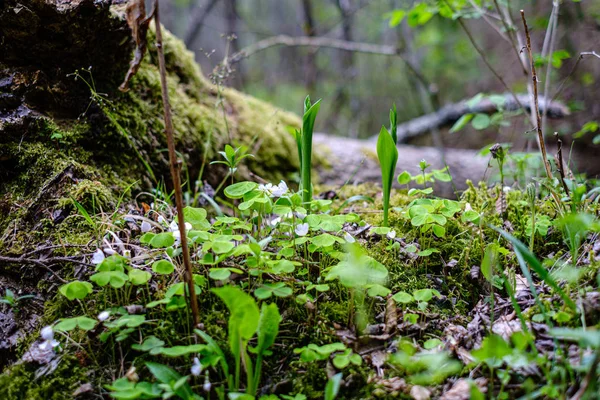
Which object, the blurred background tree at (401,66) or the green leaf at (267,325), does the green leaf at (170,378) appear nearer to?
the green leaf at (267,325)

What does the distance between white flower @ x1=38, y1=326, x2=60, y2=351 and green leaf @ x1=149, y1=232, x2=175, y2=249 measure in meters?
0.41

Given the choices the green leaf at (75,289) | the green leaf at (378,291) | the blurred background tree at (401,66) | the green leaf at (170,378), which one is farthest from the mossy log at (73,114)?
the blurred background tree at (401,66)

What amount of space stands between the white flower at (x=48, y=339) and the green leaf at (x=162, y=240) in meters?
0.41

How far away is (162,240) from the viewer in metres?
1.45

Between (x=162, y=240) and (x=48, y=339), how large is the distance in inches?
18.3

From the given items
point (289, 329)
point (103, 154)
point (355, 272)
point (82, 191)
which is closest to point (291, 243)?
point (289, 329)

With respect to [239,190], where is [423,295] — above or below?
below

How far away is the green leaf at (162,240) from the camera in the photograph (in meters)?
1.43

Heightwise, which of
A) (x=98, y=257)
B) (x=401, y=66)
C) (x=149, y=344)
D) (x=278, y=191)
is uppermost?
(x=401, y=66)

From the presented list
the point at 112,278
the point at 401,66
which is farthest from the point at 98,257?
the point at 401,66

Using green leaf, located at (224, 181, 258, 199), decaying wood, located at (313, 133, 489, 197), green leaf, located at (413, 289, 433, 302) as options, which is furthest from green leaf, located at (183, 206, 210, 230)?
decaying wood, located at (313, 133, 489, 197)

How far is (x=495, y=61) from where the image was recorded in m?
9.77

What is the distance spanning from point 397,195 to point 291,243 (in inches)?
44.5

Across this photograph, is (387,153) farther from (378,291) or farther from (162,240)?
(162,240)
